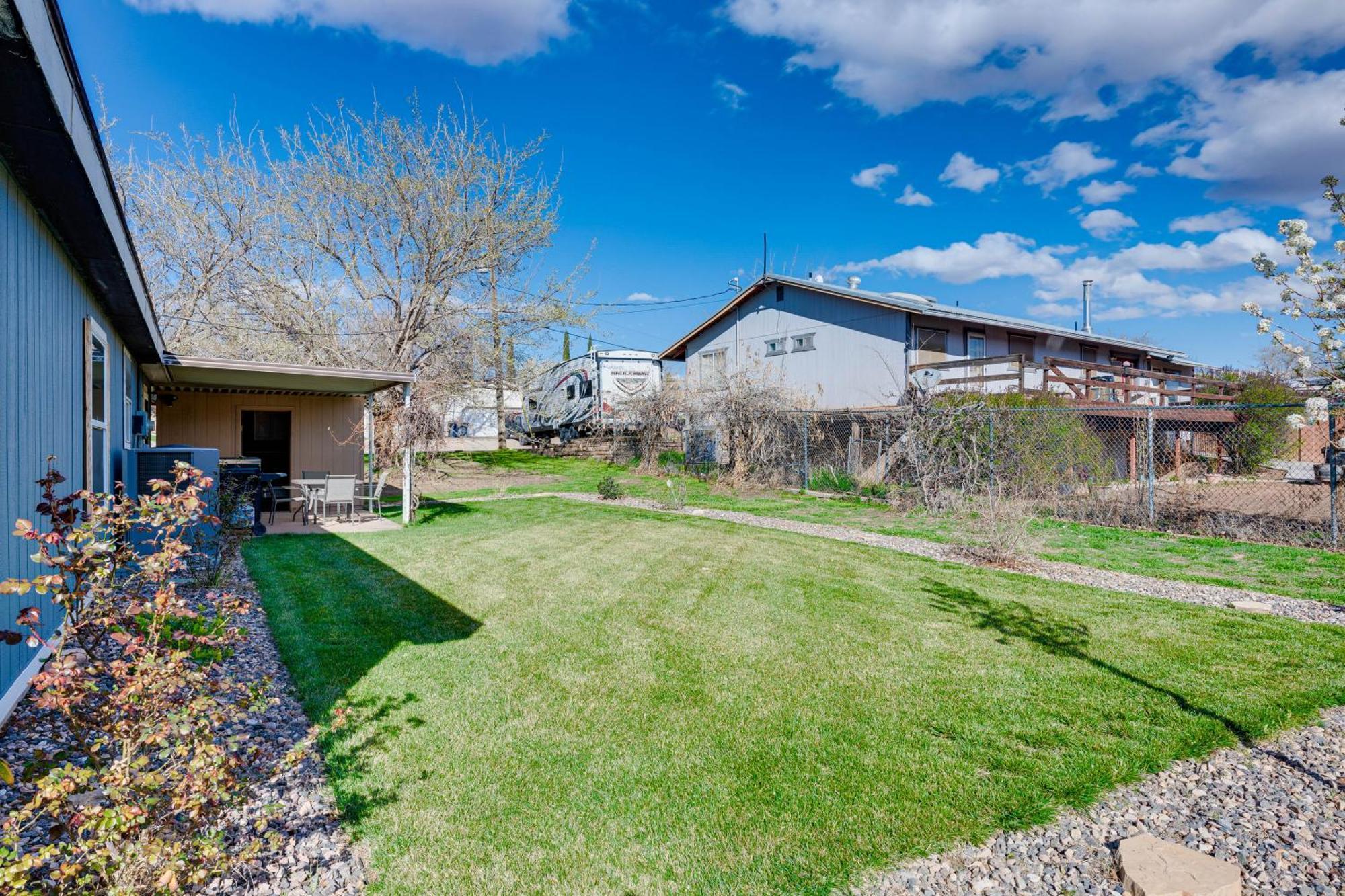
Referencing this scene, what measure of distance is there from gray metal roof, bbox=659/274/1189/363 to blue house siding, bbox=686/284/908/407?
296 mm

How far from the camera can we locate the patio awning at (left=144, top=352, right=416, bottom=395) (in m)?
9.26

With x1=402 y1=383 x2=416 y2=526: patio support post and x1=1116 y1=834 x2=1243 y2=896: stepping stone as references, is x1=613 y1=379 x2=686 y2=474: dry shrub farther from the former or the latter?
x1=1116 y1=834 x2=1243 y2=896: stepping stone

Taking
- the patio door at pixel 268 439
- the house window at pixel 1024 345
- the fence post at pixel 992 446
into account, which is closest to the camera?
the fence post at pixel 992 446

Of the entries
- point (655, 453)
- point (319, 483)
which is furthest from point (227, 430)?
point (655, 453)

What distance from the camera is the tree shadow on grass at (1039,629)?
352 centimetres

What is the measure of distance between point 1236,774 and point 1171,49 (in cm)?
→ 1069

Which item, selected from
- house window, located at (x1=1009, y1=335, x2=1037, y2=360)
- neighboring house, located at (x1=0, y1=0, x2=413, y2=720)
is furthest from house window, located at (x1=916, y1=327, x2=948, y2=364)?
neighboring house, located at (x1=0, y1=0, x2=413, y2=720)

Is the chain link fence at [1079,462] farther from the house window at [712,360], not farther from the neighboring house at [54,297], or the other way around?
the neighboring house at [54,297]

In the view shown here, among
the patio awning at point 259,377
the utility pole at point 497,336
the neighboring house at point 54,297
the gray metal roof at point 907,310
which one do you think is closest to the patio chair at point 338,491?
the patio awning at point 259,377

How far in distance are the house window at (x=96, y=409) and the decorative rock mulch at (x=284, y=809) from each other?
2560 mm

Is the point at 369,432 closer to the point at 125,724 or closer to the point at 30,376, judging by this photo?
the point at 30,376

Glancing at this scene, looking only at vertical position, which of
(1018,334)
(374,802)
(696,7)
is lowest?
(374,802)

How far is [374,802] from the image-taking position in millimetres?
2697

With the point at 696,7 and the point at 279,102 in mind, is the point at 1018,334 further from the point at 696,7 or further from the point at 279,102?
the point at 279,102
